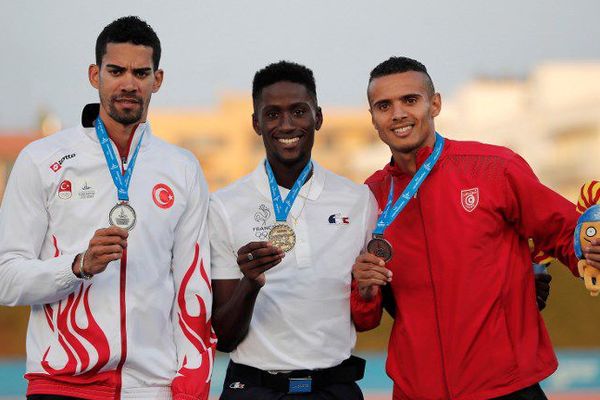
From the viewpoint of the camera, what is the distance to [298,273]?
398 centimetres

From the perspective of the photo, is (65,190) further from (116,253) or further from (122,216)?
(116,253)

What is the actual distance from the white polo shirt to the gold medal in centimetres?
9

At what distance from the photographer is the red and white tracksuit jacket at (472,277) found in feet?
12.5

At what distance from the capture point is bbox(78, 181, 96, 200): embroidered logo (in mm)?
3617

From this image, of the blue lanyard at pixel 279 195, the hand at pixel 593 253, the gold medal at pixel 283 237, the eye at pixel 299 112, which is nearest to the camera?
the hand at pixel 593 253

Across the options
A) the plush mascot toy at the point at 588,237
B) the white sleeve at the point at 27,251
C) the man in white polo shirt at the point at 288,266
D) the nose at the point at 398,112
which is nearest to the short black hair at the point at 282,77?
the man in white polo shirt at the point at 288,266

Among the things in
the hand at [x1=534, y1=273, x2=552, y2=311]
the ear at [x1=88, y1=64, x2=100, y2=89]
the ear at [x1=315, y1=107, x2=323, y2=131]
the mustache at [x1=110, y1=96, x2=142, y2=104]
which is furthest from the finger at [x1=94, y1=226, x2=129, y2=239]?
the hand at [x1=534, y1=273, x2=552, y2=311]

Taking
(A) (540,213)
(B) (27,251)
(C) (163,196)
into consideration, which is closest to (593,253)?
(A) (540,213)

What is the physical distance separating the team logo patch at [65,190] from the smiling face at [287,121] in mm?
893

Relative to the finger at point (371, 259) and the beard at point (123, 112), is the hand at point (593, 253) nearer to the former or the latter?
the finger at point (371, 259)

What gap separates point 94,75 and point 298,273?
44.4 inches

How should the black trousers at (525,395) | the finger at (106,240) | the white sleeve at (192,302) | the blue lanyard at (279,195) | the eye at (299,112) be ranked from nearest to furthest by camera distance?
the finger at (106,240), the white sleeve at (192,302), the black trousers at (525,395), the blue lanyard at (279,195), the eye at (299,112)

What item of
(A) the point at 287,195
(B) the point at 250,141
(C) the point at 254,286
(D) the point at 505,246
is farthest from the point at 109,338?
(B) the point at 250,141

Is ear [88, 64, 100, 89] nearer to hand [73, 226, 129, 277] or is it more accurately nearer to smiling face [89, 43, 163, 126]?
smiling face [89, 43, 163, 126]
